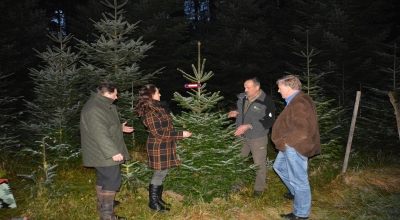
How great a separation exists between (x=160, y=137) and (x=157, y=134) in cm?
7

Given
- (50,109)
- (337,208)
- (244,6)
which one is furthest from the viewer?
(244,6)

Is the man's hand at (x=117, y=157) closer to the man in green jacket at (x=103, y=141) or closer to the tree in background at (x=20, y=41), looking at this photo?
the man in green jacket at (x=103, y=141)

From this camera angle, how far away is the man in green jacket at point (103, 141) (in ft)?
14.8

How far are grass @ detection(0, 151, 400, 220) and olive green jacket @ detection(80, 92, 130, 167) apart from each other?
127 cm

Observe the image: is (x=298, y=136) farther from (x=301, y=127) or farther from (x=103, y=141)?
(x=103, y=141)

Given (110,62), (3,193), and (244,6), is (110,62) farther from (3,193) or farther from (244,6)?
(244,6)

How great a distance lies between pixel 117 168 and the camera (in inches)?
189

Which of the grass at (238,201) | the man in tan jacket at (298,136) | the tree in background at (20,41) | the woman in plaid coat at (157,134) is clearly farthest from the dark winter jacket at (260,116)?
the tree in background at (20,41)

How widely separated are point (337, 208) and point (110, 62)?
23.2ft

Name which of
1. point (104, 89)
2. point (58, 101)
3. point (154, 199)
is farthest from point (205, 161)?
point (58, 101)

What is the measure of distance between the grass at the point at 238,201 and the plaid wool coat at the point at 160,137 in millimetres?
934

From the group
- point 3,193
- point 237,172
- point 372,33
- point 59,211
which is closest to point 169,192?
point 237,172

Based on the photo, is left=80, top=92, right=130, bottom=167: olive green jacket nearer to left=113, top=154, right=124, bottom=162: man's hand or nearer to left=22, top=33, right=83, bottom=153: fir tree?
left=113, top=154, right=124, bottom=162: man's hand

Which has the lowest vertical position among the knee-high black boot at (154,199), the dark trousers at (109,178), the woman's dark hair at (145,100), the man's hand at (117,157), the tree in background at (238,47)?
the knee-high black boot at (154,199)
